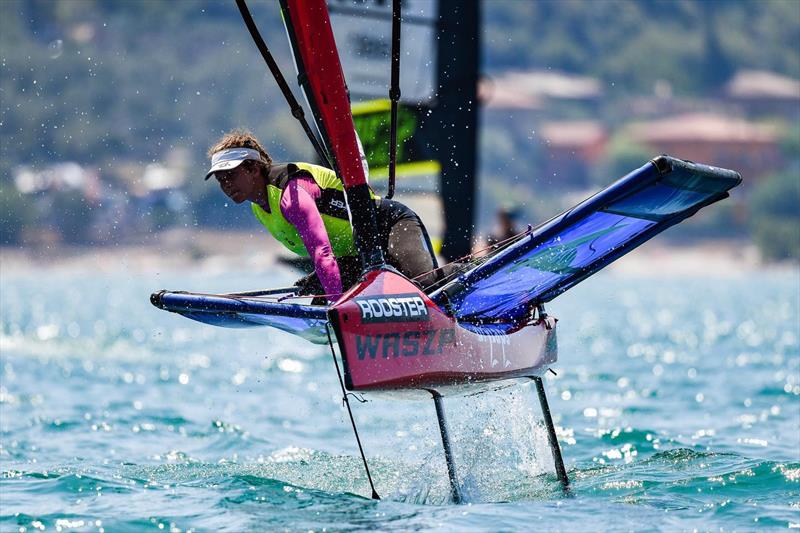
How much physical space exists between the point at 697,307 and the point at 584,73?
61966 mm

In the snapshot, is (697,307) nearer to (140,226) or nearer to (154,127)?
(140,226)

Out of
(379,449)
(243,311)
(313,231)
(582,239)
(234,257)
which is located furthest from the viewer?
(234,257)

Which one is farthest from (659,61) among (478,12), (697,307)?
(478,12)

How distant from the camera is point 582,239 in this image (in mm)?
4711

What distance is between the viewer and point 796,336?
15.3m

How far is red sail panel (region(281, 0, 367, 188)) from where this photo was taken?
4.45 meters

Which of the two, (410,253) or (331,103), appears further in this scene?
(410,253)

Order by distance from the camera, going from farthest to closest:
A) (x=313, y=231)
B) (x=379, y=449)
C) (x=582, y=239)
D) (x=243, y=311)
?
(x=379, y=449) → (x=582, y=239) → (x=313, y=231) → (x=243, y=311)

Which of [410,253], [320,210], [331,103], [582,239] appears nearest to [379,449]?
[410,253]

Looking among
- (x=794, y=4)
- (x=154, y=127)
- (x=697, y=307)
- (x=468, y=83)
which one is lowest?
(x=697, y=307)

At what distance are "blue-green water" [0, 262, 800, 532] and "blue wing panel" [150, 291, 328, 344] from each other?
0.59m

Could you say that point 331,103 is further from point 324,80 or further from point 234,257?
point 234,257

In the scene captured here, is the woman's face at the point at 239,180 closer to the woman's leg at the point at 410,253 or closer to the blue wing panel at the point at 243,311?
the blue wing panel at the point at 243,311

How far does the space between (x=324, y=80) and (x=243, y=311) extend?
85 cm
